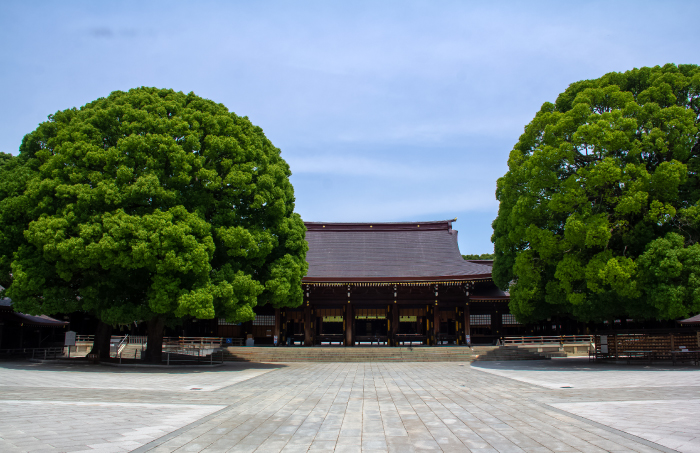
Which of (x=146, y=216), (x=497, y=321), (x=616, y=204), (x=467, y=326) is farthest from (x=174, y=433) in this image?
(x=497, y=321)

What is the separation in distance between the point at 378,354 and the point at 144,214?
43.0 ft

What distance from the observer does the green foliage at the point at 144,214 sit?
50.2 feet

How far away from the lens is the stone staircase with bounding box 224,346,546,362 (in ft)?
73.5

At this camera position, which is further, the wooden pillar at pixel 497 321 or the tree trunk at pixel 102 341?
the wooden pillar at pixel 497 321

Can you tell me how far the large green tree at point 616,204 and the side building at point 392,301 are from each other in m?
6.34

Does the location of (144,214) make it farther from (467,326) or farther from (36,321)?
(467,326)

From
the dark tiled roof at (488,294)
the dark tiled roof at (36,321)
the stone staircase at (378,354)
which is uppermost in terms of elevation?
the dark tiled roof at (488,294)

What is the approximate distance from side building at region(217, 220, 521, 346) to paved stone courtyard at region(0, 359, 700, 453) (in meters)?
11.2

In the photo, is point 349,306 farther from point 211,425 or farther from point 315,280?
point 211,425

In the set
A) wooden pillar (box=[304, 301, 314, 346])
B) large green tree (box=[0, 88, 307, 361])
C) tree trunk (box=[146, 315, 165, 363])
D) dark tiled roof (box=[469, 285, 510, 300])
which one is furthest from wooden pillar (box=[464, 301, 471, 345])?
tree trunk (box=[146, 315, 165, 363])

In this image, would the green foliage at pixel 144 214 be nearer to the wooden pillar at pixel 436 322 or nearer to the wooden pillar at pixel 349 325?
the wooden pillar at pixel 349 325

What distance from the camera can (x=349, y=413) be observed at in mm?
8297

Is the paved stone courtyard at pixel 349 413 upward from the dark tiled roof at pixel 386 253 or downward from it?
downward

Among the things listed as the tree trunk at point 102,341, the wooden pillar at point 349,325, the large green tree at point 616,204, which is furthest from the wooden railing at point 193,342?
the large green tree at point 616,204
